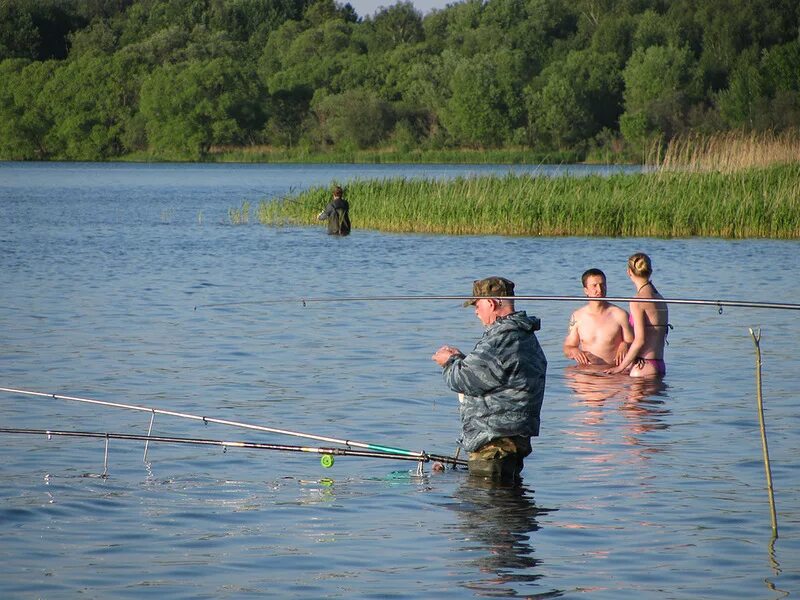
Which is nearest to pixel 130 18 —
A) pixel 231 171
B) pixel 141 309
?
pixel 231 171

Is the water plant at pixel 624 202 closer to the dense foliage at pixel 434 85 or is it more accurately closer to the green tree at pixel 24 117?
the dense foliage at pixel 434 85

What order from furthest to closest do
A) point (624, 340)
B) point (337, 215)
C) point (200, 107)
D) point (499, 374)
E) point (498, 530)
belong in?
1. point (200, 107)
2. point (337, 215)
3. point (624, 340)
4. point (499, 374)
5. point (498, 530)

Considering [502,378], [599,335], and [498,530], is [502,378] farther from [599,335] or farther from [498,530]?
[599,335]

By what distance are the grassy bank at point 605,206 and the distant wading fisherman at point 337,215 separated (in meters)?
1.44

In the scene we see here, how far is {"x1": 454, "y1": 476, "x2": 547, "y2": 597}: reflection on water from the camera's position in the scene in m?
6.30

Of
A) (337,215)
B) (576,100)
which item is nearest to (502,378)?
(337,215)

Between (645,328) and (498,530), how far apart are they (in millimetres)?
4446

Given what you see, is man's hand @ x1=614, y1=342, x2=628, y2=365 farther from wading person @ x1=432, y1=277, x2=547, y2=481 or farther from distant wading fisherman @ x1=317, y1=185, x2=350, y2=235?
distant wading fisherman @ x1=317, y1=185, x2=350, y2=235

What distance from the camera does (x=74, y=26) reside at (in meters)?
133

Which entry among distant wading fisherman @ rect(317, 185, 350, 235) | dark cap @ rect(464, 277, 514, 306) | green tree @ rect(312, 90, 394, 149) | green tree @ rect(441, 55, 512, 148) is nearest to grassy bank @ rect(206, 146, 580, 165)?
green tree @ rect(312, 90, 394, 149)

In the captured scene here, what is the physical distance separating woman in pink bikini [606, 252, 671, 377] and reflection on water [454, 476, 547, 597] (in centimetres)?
314

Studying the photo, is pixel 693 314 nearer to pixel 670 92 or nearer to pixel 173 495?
pixel 173 495

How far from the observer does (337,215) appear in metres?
27.8

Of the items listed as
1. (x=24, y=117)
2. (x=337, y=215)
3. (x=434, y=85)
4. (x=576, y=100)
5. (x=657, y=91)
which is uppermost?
(x=434, y=85)
